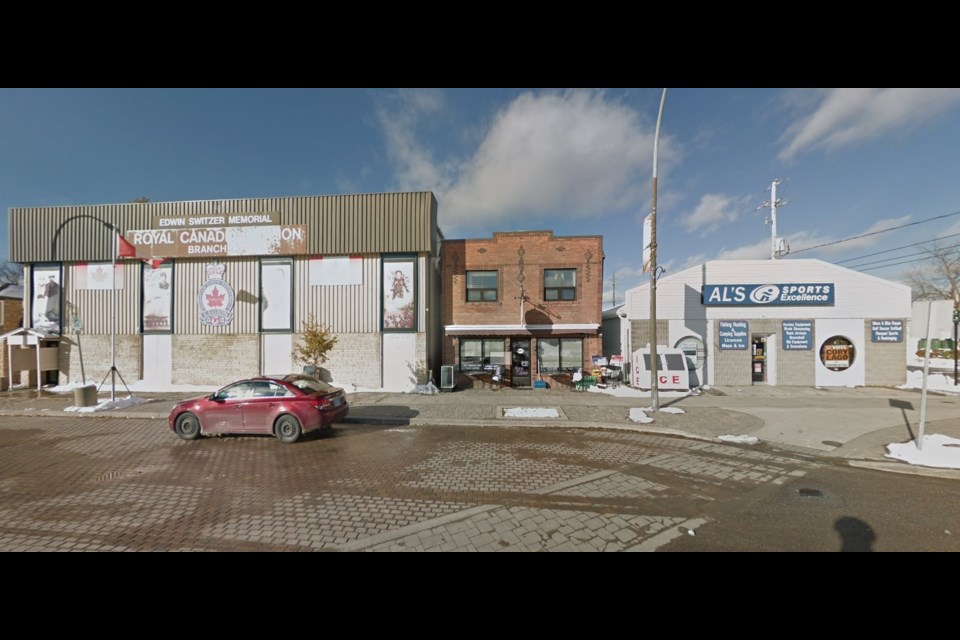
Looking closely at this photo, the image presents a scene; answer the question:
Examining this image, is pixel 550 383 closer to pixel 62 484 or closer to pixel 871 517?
pixel 871 517

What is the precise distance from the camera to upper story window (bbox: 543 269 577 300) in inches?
604

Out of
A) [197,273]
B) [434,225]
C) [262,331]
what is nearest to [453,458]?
[434,225]

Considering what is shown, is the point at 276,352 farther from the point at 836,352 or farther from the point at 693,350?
the point at 836,352

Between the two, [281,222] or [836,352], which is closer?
[836,352]

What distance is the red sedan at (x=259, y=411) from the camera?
312 inches

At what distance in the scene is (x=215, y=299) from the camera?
50.2ft

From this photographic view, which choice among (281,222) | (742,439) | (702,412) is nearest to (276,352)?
(281,222)

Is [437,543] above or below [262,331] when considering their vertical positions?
below

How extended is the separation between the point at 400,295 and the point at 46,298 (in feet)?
55.4

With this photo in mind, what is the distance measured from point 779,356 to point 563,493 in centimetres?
1540

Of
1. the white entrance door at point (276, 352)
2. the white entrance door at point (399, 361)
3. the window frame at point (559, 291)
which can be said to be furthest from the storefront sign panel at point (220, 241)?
the window frame at point (559, 291)

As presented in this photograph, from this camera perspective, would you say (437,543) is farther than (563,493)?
No

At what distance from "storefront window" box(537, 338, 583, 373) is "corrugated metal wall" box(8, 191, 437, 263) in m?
6.75

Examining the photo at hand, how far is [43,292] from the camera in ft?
52.1
